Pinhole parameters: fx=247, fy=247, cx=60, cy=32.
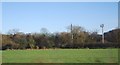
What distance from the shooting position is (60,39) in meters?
28.7

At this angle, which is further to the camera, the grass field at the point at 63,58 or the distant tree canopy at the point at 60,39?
the distant tree canopy at the point at 60,39

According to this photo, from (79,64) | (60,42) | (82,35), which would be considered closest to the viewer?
(79,64)

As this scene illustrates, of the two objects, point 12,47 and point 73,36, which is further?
point 73,36

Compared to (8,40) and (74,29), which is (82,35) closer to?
(74,29)

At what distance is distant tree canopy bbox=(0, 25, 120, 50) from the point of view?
82.1 ft

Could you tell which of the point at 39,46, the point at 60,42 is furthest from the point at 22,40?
the point at 60,42

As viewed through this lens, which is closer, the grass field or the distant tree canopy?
the grass field

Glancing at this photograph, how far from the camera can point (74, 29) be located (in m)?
31.0

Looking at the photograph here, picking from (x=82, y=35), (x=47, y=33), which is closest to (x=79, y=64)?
(x=47, y=33)

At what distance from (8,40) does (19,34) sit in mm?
1410

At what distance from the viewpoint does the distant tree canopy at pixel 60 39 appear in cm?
2502

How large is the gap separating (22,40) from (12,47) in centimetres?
121

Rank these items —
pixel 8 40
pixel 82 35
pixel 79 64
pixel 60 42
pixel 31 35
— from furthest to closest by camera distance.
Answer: pixel 82 35, pixel 60 42, pixel 31 35, pixel 8 40, pixel 79 64

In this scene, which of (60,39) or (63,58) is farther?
(60,39)
